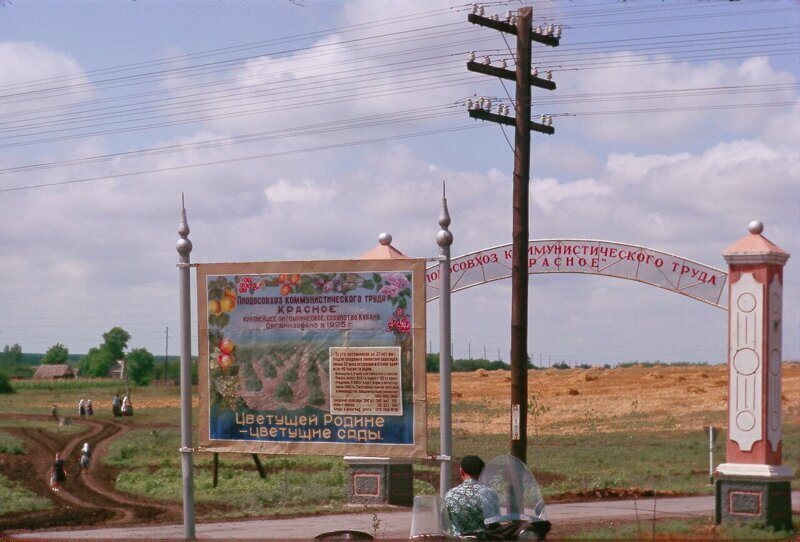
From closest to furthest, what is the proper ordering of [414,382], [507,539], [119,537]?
[507,539]
[414,382]
[119,537]

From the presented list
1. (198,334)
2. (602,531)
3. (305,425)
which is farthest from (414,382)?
(602,531)

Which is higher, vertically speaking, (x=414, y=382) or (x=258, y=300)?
(x=258, y=300)

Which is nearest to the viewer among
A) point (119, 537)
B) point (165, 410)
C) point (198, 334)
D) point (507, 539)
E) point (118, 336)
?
point (507, 539)

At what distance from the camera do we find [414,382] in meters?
11.0

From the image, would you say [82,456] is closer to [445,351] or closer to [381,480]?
[381,480]

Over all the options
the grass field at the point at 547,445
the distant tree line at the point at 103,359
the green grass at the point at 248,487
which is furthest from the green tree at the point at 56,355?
the green grass at the point at 248,487

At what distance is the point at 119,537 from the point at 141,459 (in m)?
21.6

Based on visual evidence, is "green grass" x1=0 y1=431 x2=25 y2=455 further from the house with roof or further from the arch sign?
the house with roof

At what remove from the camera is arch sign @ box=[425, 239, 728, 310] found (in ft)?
68.8

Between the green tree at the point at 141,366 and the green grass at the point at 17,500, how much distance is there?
2436 inches

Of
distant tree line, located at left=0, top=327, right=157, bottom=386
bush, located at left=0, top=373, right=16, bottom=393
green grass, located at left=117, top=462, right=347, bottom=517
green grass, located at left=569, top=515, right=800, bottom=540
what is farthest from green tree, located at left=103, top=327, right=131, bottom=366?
green grass, located at left=569, top=515, right=800, bottom=540

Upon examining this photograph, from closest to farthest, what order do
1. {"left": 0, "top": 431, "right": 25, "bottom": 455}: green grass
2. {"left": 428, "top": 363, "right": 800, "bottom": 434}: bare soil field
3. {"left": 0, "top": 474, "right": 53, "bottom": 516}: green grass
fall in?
1. {"left": 0, "top": 474, "right": 53, "bottom": 516}: green grass
2. {"left": 0, "top": 431, "right": 25, "bottom": 455}: green grass
3. {"left": 428, "top": 363, "right": 800, "bottom": 434}: bare soil field

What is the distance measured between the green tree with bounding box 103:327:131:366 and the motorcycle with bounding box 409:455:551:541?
348 ft

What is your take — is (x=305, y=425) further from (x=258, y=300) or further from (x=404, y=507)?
(x=404, y=507)
